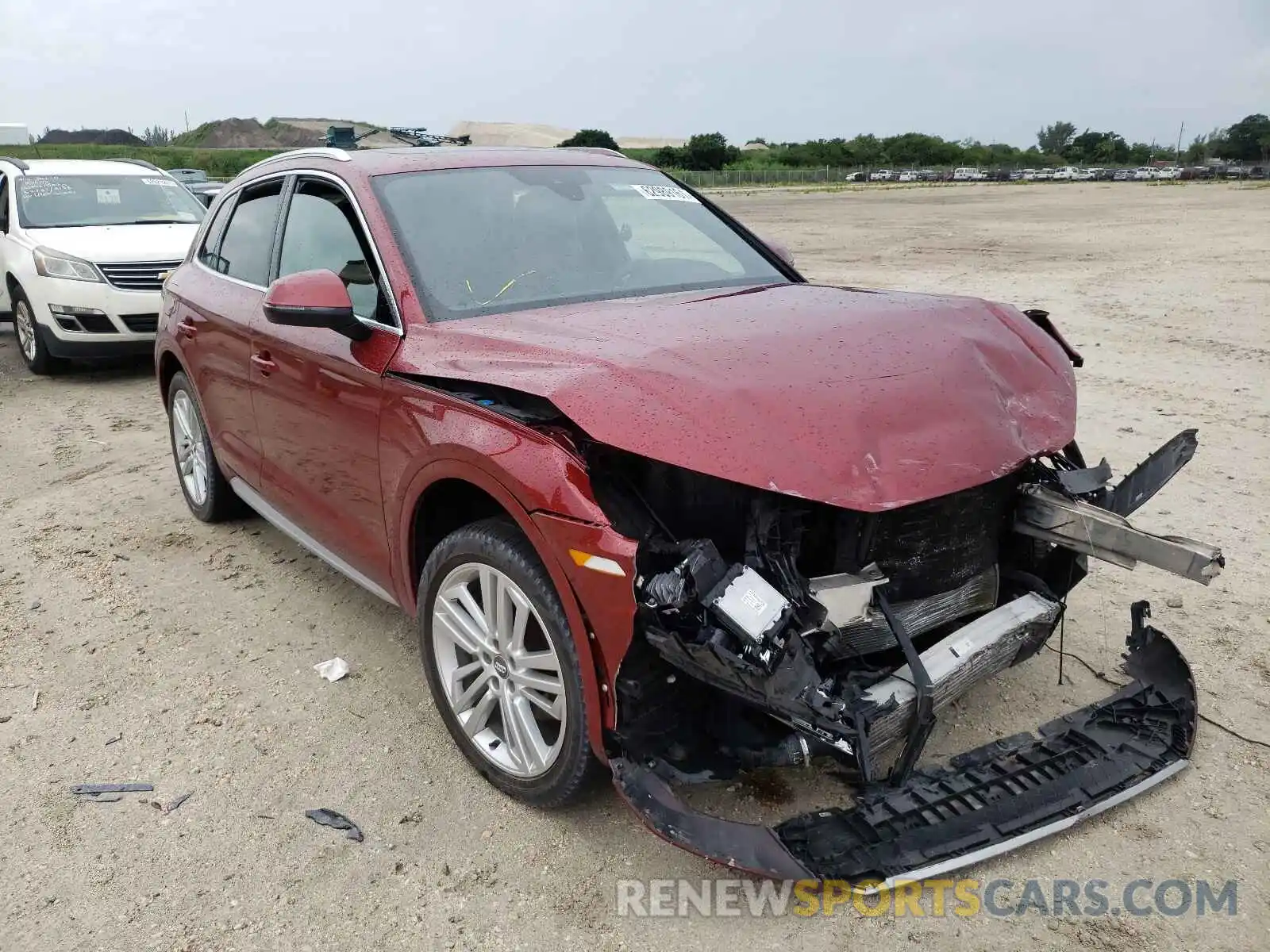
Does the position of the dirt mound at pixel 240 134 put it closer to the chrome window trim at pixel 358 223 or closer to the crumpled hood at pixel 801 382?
the chrome window trim at pixel 358 223

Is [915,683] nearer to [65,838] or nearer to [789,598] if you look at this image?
[789,598]

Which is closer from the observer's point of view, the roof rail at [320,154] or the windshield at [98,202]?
the roof rail at [320,154]

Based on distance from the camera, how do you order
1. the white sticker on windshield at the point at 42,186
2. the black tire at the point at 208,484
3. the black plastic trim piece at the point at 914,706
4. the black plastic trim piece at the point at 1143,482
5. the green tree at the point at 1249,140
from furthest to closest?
1. the green tree at the point at 1249,140
2. the white sticker on windshield at the point at 42,186
3. the black tire at the point at 208,484
4. the black plastic trim piece at the point at 1143,482
5. the black plastic trim piece at the point at 914,706

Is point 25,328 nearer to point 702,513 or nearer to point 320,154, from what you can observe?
point 320,154

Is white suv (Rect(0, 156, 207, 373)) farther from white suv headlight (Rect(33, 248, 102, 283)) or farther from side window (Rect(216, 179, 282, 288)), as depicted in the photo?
side window (Rect(216, 179, 282, 288))

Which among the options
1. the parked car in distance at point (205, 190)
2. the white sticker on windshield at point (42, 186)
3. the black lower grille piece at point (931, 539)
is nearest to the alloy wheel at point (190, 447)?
the black lower grille piece at point (931, 539)

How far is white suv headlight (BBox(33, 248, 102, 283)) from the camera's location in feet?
28.8

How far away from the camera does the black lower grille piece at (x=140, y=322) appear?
882 centimetres

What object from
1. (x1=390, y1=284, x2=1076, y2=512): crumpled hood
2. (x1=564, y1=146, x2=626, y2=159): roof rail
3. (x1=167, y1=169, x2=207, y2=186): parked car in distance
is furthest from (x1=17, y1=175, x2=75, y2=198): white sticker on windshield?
(x1=167, y1=169, x2=207, y2=186): parked car in distance

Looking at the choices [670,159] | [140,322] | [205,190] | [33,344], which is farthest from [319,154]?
[670,159]

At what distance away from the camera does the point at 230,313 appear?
4.25m

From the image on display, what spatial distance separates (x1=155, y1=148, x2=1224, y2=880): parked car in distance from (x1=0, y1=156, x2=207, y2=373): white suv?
20.5 ft

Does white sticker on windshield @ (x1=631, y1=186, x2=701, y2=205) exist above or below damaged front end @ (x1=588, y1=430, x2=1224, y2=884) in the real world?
above

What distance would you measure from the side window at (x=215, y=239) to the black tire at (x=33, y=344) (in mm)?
5308
